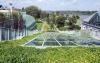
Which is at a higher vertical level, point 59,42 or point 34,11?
Answer: point 59,42

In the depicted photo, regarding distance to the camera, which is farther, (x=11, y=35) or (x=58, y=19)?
(x=58, y=19)

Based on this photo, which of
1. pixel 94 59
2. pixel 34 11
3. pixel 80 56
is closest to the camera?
pixel 94 59

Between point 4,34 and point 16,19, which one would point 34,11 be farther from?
point 4,34

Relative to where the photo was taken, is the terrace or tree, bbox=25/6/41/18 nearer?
the terrace

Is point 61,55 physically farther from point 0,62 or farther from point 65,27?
point 65,27

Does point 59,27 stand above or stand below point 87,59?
below

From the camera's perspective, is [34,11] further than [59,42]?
Yes

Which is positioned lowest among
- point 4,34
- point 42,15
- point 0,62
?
point 42,15

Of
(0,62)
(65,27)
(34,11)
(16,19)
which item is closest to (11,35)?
(16,19)

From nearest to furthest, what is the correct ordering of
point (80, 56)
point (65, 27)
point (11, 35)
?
1. point (80, 56)
2. point (11, 35)
3. point (65, 27)

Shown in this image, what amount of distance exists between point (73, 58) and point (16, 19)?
91.9ft

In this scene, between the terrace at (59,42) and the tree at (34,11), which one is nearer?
the terrace at (59,42)

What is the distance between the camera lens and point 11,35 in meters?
29.9

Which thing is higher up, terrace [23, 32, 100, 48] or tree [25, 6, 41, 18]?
terrace [23, 32, 100, 48]
